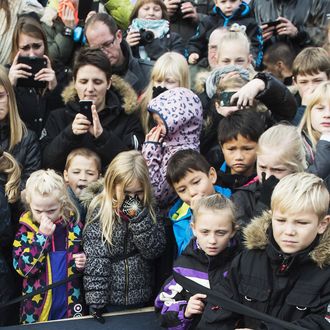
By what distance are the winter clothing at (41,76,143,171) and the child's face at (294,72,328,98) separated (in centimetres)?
122

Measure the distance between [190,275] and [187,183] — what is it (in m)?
0.71

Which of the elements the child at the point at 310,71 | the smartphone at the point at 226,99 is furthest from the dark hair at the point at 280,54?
the smartphone at the point at 226,99

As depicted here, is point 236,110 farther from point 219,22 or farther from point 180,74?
point 219,22

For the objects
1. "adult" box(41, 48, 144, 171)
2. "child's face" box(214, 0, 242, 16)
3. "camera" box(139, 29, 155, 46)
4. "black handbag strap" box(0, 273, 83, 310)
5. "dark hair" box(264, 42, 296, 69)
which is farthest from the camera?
"child's face" box(214, 0, 242, 16)

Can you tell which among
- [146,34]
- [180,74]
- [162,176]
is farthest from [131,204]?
[146,34]

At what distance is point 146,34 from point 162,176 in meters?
2.21

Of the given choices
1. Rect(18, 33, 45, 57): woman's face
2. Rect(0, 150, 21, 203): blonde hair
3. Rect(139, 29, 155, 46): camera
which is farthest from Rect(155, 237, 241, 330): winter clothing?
Rect(139, 29, 155, 46): camera

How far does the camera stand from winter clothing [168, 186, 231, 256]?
188 inches

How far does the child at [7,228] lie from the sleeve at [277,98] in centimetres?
171

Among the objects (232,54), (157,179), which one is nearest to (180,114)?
(157,179)

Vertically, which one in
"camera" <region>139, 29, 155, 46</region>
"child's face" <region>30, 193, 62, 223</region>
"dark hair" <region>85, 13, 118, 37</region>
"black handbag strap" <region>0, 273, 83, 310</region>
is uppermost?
"dark hair" <region>85, 13, 118, 37</region>

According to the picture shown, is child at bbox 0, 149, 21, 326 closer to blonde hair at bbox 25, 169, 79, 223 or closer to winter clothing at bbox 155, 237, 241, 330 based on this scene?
blonde hair at bbox 25, 169, 79, 223

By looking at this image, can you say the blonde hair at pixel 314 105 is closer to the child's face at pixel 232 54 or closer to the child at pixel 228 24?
the child's face at pixel 232 54

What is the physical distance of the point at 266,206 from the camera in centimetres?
423
